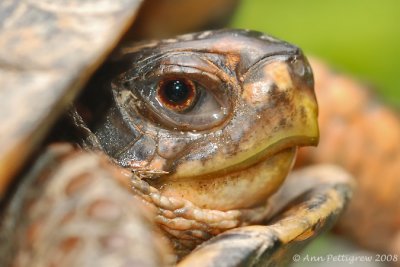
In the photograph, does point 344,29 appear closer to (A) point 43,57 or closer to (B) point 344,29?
(B) point 344,29

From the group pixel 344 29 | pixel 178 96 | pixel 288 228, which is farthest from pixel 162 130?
pixel 344 29

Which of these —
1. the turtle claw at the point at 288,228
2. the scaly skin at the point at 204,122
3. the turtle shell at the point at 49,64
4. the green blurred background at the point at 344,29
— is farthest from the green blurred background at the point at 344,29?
the turtle shell at the point at 49,64

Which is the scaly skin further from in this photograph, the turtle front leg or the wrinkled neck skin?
the turtle front leg

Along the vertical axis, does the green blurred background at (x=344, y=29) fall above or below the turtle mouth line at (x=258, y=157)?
below

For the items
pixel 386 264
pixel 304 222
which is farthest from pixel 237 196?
pixel 386 264

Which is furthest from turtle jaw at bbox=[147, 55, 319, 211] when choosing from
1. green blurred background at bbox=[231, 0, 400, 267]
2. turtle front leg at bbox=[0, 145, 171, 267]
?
green blurred background at bbox=[231, 0, 400, 267]

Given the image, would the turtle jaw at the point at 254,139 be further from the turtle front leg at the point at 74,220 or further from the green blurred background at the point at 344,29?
the green blurred background at the point at 344,29
